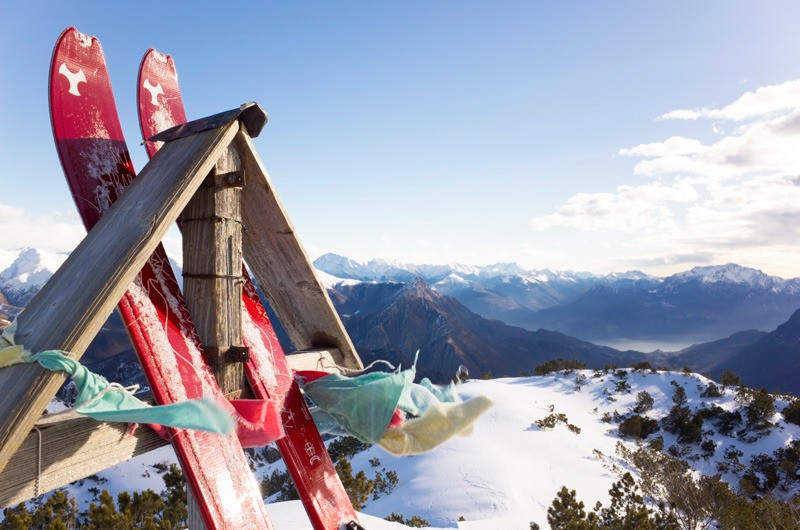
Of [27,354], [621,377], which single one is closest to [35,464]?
[27,354]

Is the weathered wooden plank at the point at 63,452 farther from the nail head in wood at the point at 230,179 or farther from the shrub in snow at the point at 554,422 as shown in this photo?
the shrub in snow at the point at 554,422

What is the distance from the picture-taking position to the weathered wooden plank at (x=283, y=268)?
1.95m

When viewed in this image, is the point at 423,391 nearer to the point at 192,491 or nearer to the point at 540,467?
the point at 192,491

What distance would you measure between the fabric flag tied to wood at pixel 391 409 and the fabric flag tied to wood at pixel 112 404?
0.63 m

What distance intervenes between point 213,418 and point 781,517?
1812cm

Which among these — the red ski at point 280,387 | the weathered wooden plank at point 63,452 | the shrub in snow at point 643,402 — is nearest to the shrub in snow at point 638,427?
the shrub in snow at point 643,402

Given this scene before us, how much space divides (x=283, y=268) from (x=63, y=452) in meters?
1.19

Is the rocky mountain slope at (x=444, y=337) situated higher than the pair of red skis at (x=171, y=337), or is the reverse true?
the pair of red skis at (x=171, y=337)

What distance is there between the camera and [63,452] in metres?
1.22

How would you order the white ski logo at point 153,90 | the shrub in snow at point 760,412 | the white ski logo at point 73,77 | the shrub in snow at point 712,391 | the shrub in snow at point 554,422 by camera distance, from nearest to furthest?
the white ski logo at point 73,77 < the white ski logo at point 153,90 < the shrub in snow at point 554,422 < the shrub in snow at point 760,412 < the shrub in snow at point 712,391

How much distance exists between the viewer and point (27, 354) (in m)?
1.06

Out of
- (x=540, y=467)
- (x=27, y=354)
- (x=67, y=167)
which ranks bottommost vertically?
(x=540, y=467)

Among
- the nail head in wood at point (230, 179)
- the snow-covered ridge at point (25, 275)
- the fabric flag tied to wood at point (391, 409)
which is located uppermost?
the snow-covered ridge at point (25, 275)

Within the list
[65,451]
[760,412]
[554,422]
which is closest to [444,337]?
[760,412]
